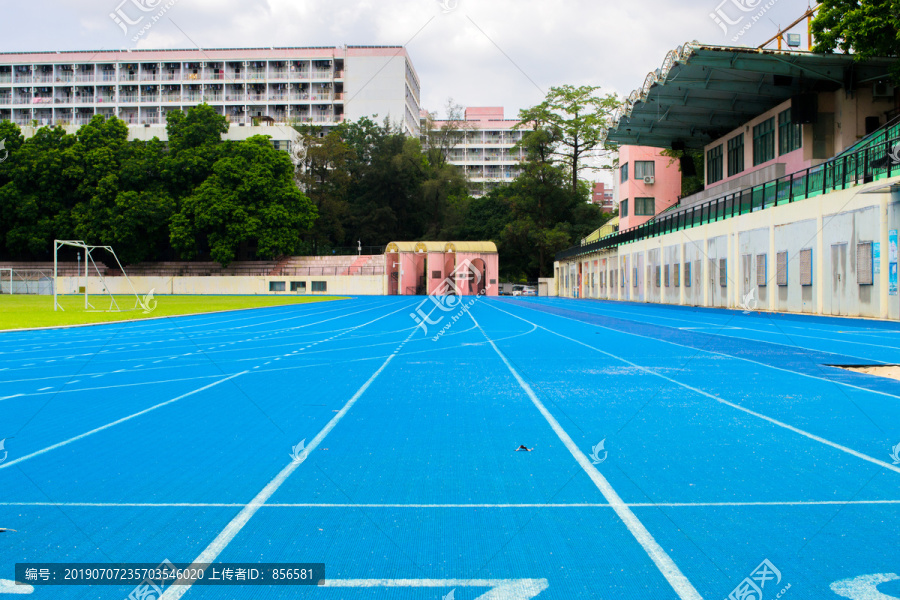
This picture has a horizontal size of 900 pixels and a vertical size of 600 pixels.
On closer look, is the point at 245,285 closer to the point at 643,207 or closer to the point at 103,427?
the point at 643,207

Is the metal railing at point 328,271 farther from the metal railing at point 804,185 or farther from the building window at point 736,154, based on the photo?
the building window at point 736,154

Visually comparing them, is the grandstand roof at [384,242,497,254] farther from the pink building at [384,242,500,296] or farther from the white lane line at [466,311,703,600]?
the white lane line at [466,311,703,600]

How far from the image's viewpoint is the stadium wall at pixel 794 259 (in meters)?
23.0

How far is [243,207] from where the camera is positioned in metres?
73.1

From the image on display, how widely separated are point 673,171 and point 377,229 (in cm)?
3957

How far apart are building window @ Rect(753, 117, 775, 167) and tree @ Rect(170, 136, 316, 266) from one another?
4736 cm

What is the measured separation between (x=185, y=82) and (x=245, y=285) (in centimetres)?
4073

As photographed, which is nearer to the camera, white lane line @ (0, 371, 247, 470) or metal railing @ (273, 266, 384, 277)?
white lane line @ (0, 371, 247, 470)

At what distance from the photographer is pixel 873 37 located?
104 feet

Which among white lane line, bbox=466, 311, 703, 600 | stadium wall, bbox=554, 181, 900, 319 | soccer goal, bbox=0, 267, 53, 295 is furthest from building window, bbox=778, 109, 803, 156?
soccer goal, bbox=0, 267, 53, 295

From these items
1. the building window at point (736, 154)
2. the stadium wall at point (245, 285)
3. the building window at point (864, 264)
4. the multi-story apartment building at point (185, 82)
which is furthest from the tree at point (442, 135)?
the building window at point (864, 264)

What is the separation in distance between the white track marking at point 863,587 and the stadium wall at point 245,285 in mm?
69703

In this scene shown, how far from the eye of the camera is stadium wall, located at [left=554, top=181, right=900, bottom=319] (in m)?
23.0

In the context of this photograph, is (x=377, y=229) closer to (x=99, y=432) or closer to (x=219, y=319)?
(x=219, y=319)
